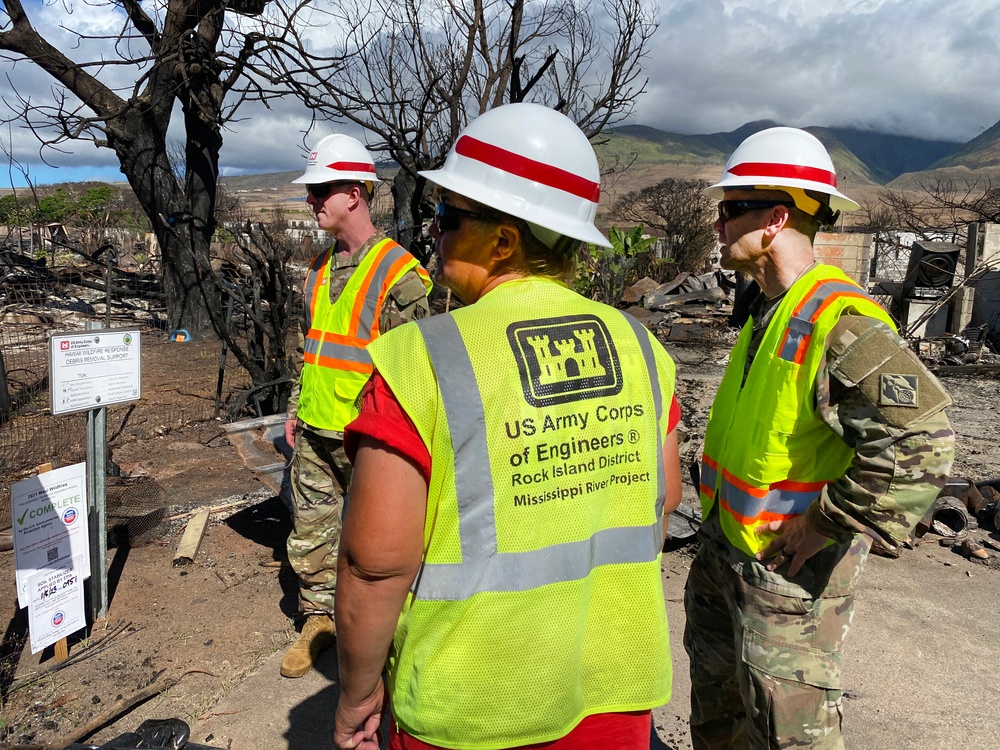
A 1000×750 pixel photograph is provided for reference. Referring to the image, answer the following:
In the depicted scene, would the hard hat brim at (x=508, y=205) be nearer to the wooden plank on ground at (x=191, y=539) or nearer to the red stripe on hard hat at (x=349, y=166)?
the red stripe on hard hat at (x=349, y=166)

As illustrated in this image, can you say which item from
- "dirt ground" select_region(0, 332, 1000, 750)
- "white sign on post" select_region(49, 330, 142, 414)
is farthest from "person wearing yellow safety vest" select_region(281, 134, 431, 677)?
"white sign on post" select_region(49, 330, 142, 414)

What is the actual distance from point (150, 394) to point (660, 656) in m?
8.11

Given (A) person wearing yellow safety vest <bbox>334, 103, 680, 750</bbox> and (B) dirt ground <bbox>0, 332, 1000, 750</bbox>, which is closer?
(A) person wearing yellow safety vest <bbox>334, 103, 680, 750</bbox>

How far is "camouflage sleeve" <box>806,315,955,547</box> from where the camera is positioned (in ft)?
5.58

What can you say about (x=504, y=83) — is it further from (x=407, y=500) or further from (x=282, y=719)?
(x=407, y=500)

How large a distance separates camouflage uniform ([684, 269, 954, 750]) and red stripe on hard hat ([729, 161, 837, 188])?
39cm

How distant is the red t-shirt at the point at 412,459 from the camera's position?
3.83 feet

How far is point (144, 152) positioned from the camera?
10328 mm

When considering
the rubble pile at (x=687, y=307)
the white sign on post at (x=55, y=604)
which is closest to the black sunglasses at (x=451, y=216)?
the white sign on post at (x=55, y=604)

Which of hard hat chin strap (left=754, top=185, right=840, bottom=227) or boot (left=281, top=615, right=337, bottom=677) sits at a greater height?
hard hat chin strap (left=754, top=185, right=840, bottom=227)

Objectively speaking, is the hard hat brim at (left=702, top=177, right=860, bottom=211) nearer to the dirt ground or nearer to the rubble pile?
the dirt ground

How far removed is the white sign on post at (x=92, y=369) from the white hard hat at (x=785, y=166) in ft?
9.36

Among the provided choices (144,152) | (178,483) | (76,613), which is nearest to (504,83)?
(178,483)

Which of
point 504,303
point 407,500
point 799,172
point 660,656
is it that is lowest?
point 660,656
